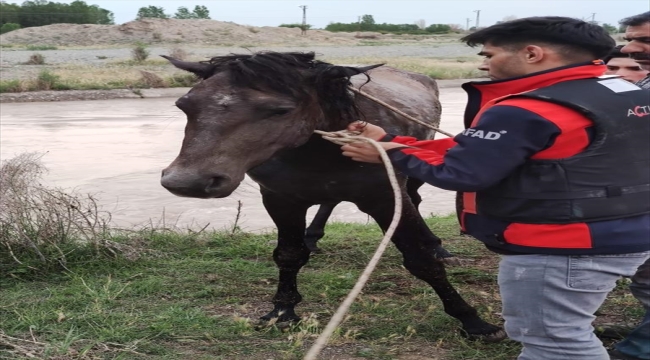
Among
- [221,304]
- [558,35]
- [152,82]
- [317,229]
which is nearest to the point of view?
[558,35]

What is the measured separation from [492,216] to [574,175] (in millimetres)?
319

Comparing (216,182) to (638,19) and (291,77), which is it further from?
(638,19)

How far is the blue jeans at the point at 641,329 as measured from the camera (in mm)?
3510

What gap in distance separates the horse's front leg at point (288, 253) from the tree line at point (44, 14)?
72.6 meters

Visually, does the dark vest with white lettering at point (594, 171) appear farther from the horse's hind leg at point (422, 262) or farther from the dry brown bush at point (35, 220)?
the dry brown bush at point (35, 220)

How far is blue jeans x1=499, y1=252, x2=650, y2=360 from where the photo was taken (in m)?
2.48

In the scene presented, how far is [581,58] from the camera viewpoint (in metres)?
2.61

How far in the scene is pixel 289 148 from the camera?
3.37 m

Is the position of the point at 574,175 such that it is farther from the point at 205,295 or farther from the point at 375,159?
the point at 205,295

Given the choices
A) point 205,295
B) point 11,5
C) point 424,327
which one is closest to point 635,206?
point 424,327

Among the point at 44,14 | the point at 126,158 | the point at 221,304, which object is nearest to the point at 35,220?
the point at 221,304

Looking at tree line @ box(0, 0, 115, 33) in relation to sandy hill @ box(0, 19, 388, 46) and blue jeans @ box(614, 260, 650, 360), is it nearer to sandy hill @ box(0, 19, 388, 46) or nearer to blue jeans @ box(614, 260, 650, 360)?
sandy hill @ box(0, 19, 388, 46)

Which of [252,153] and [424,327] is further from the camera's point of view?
[424,327]

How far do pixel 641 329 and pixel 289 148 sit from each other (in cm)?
192
